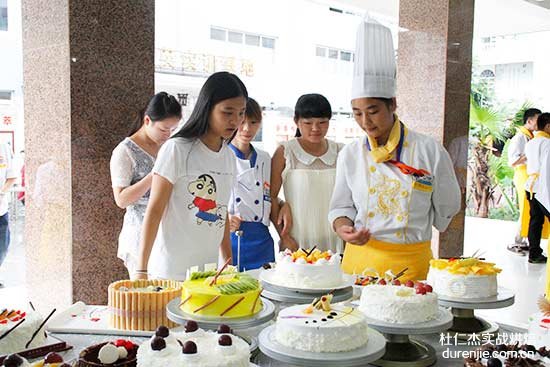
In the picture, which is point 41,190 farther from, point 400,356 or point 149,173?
point 400,356

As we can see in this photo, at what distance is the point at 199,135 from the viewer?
202 centimetres

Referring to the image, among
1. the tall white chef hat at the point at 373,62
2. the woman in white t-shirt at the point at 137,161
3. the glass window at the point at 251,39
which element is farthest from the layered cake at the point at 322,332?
the glass window at the point at 251,39

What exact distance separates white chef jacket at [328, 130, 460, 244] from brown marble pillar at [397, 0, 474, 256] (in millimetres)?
2335

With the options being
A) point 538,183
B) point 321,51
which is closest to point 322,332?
point 321,51

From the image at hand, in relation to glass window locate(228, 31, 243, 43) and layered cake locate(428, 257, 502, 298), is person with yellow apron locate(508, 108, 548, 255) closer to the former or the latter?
glass window locate(228, 31, 243, 43)

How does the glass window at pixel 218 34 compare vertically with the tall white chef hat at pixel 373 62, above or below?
above

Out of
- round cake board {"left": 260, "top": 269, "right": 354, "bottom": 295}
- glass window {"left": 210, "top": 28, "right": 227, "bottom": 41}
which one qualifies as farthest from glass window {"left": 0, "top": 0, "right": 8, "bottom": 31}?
round cake board {"left": 260, "top": 269, "right": 354, "bottom": 295}

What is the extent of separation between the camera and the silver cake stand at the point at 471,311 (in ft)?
5.31

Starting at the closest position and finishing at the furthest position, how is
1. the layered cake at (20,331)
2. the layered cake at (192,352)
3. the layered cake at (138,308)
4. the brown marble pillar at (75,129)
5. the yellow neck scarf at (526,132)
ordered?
→ the layered cake at (192,352) < the layered cake at (20,331) < the layered cake at (138,308) < the brown marble pillar at (75,129) < the yellow neck scarf at (526,132)

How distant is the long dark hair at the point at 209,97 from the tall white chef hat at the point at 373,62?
0.51m

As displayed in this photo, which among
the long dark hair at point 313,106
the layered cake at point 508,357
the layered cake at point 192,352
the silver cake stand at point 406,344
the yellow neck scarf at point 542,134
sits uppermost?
the long dark hair at point 313,106

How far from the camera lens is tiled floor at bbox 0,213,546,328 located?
9.59ft

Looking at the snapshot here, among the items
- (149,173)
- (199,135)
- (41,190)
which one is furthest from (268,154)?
(41,190)

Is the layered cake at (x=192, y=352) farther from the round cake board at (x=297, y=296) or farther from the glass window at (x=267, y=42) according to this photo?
the glass window at (x=267, y=42)
